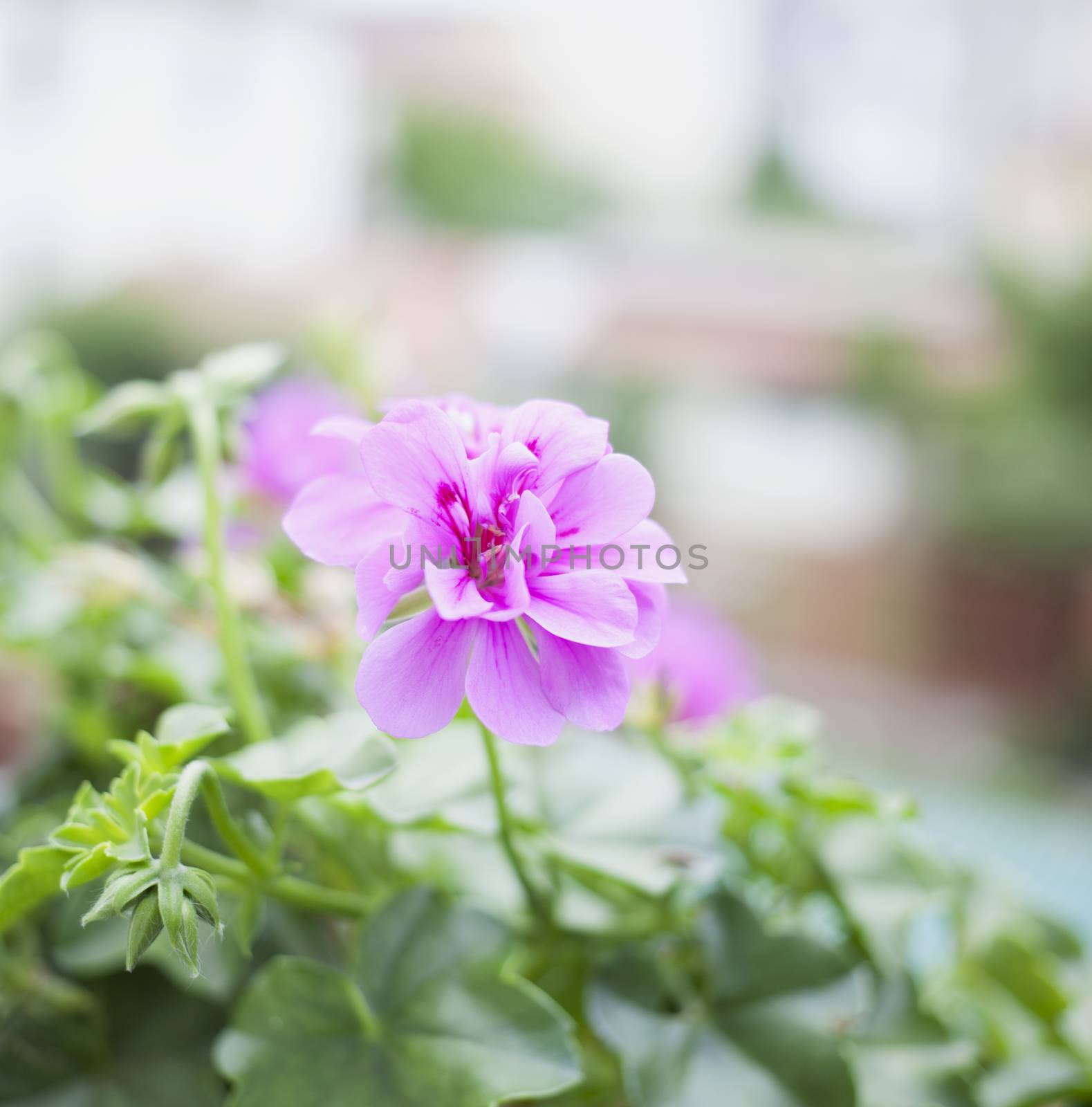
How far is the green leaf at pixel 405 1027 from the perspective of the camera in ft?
0.79

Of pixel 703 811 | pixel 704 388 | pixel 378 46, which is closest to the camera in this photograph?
pixel 703 811

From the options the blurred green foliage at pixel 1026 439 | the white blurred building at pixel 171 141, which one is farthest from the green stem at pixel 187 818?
the white blurred building at pixel 171 141

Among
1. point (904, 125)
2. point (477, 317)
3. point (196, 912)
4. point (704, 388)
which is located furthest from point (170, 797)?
point (904, 125)

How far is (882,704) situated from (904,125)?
3072 mm

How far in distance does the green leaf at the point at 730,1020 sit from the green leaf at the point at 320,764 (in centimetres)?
9

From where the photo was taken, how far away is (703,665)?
15.4 inches

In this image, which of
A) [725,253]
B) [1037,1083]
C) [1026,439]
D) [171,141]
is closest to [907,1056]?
[1037,1083]

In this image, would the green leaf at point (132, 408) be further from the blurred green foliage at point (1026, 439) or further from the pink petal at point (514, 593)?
the blurred green foliage at point (1026, 439)

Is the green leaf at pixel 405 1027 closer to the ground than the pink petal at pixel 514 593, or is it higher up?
closer to the ground

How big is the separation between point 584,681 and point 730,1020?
0.13 m

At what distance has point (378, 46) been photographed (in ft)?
19.1

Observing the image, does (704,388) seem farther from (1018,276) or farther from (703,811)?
(703,811)

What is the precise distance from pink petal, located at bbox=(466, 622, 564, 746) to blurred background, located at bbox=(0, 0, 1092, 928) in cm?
110

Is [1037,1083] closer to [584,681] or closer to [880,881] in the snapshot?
[880,881]
